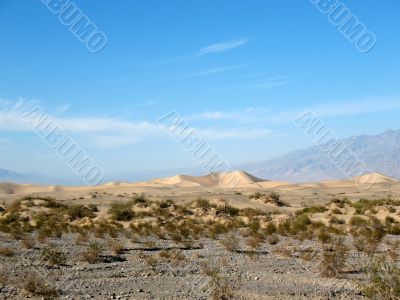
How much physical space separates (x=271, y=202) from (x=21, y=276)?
116 ft

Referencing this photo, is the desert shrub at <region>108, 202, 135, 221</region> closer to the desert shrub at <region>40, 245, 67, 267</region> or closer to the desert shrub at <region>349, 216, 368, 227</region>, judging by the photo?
the desert shrub at <region>349, 216, 368, 227</region>

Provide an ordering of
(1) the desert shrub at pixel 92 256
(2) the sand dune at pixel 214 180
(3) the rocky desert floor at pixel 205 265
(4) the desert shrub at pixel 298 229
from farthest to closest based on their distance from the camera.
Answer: (2) the sand dune at pixel 214 180 < (4) the desert shrub at pixel 298 229 < (1) the desert shrub at pixel 92 256 < (3) the rocky desert floor at pixel 205 265

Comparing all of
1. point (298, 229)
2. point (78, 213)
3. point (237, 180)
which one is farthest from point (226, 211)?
point (237, 180)

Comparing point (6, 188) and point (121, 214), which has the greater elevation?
point (6, 188)

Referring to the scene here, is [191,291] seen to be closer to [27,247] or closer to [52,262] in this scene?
[52,262]

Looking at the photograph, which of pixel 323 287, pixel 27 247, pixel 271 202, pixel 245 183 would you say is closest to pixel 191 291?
pixel 323 287

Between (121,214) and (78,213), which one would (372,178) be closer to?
(121,214)

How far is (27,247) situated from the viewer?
19.1 metres

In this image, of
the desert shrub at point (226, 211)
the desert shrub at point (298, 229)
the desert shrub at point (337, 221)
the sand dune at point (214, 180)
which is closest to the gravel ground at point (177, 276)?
the desert shrub at point (298, 229)

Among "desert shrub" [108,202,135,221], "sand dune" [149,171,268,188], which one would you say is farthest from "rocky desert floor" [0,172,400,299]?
"sand dune" [149,171,268,188]

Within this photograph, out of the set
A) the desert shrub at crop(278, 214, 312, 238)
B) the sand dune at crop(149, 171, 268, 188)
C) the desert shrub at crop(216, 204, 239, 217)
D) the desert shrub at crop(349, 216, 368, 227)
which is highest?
the sand dune at crop(149, 171, 268, 188)

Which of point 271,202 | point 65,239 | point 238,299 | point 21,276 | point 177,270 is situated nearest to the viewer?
point 238,299

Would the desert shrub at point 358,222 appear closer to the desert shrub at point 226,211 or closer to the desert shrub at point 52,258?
the desert shrub at point 226,211

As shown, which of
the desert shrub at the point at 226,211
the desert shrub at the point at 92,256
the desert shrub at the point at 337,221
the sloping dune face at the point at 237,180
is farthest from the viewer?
the sloping dune face at the point at 237,180
